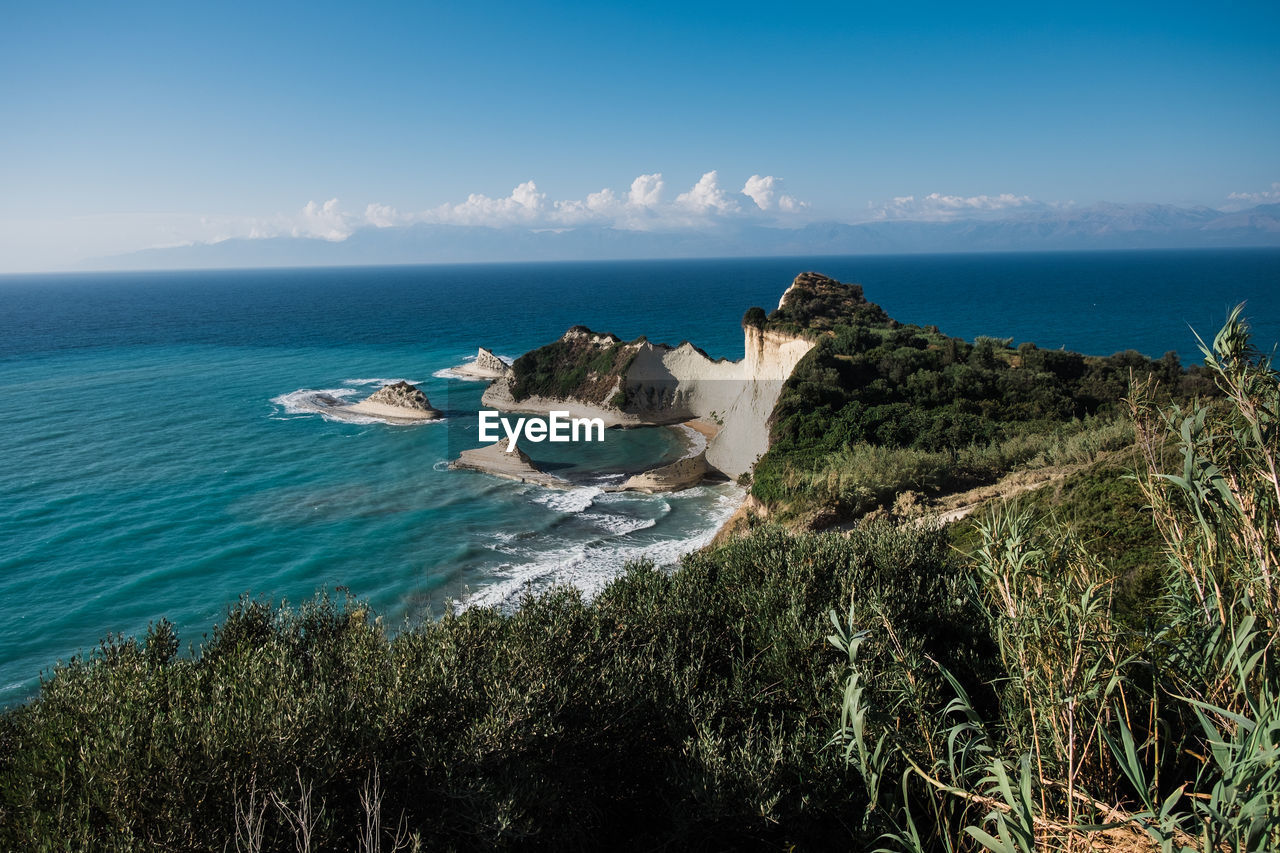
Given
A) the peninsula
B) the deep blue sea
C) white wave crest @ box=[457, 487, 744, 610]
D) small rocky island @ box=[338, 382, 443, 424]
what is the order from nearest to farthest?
white wave crest @ box=[457, 487, 744, 610] → the deep blue sea → the peninsula → small rocky island @ box=[338, 382, 443, 424]

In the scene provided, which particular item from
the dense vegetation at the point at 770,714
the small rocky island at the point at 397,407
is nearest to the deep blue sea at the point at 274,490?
the small rocky island at the point at 397,407

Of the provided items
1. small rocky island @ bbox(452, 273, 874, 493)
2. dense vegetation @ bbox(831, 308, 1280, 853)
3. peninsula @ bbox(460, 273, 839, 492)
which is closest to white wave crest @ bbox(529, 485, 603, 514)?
small rocky island @ bbox(452, 273, 874, 493)

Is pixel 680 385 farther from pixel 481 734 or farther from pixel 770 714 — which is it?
pixel 481 734

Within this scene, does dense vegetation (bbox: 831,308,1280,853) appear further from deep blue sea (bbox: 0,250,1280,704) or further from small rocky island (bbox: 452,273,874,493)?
small rocky island (bbox: 452,273,874,493)

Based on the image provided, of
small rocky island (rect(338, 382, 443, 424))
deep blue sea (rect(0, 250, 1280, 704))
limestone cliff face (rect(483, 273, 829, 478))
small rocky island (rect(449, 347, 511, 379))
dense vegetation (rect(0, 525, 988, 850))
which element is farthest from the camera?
small rocky island (rect(449, 347, 511, 379))

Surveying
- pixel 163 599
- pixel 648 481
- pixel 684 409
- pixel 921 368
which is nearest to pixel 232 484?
pixel 163 599

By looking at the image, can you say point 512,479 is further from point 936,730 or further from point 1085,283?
point 1085,283
